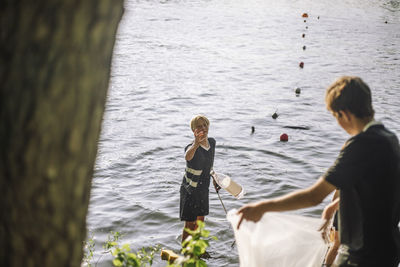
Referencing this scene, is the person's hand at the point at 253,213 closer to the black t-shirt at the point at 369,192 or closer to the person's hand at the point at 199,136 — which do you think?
the black t-shirt at the point at 369,192

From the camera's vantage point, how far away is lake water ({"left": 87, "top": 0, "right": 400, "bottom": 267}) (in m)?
8.17

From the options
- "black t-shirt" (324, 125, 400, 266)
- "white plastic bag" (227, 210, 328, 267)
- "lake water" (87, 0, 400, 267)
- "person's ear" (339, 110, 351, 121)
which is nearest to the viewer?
"black t-shirt" (324, 125, 400, 266)

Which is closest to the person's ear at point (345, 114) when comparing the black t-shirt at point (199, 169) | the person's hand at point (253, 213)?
the person's hand at point (253, 213)

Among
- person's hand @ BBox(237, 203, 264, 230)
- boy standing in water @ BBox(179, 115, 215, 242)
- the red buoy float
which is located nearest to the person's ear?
person's hand @ BBox(237, 203, 264, 230)

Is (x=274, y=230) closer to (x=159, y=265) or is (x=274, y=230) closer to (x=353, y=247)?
(x=353, y=247)

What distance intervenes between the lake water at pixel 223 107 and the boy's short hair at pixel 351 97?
1653 mm

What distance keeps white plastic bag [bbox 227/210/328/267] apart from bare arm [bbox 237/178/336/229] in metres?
0.49

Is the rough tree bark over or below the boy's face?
over

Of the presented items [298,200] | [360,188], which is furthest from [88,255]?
[360,188]

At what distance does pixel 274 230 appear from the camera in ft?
11.5

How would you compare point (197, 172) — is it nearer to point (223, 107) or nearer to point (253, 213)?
point (253, 213)

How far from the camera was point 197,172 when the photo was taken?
576 cm

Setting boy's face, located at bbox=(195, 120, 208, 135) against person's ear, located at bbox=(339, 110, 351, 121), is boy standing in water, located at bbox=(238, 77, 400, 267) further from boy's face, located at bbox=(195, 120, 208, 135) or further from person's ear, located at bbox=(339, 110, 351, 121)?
boy's face, located at bbox=(195, 120, 208, 135)

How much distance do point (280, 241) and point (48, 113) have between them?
2258mm
